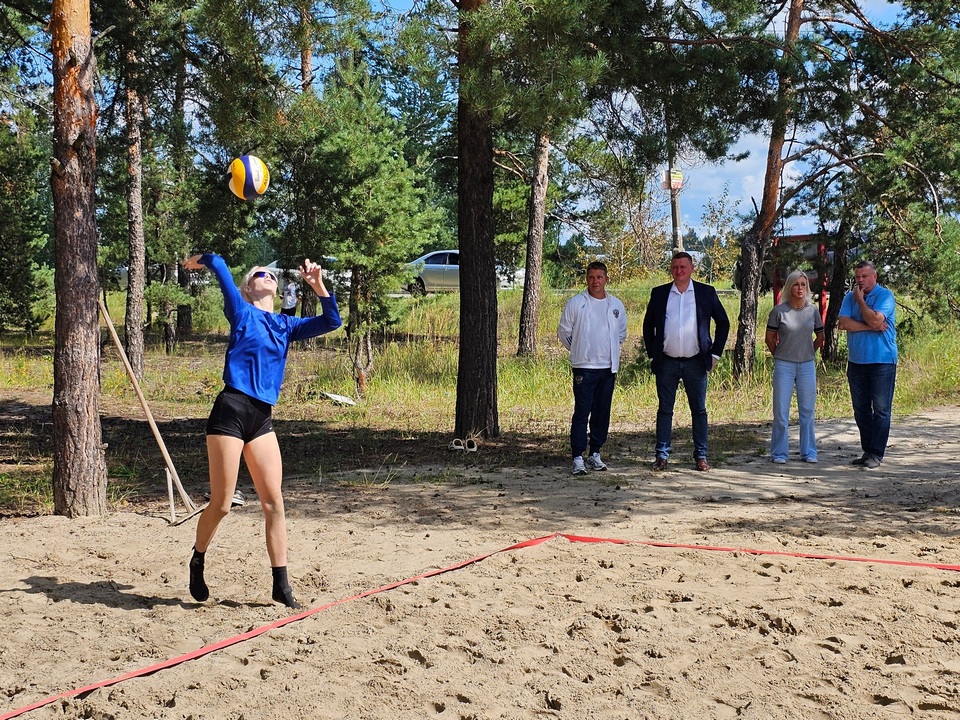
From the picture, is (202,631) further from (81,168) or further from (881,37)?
(881,37)

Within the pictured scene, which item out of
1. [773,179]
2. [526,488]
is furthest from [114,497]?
[773,179]

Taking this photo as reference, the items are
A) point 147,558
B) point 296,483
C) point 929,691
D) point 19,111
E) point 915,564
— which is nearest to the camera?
point 929,691

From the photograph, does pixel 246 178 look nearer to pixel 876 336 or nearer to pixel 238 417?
pixel 238 417

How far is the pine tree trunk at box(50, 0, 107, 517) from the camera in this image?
23.6 ft

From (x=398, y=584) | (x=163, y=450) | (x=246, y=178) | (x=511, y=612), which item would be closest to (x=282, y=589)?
(x=398, y=584)

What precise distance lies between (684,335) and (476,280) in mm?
2766

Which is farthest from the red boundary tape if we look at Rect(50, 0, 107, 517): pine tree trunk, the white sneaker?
Rect(50, 0, 107, 517): pine tree trunk

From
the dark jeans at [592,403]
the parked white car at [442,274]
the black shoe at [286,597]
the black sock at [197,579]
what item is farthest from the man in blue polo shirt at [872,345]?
the parked white car at [442,274]

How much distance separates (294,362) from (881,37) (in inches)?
434

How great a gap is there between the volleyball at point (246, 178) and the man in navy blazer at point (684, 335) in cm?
384

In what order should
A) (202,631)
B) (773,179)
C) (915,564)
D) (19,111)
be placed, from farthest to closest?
(773,179) → (19,111) → (915,564) → (202,631)

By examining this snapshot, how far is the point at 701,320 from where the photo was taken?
28.2ft

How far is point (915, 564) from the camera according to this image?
18.6 feet

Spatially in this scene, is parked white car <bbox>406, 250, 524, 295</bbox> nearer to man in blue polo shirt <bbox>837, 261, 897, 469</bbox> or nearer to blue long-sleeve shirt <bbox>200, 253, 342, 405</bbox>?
man in blue polo shirt <bbox>837, 261, 897, 469</bbox>
